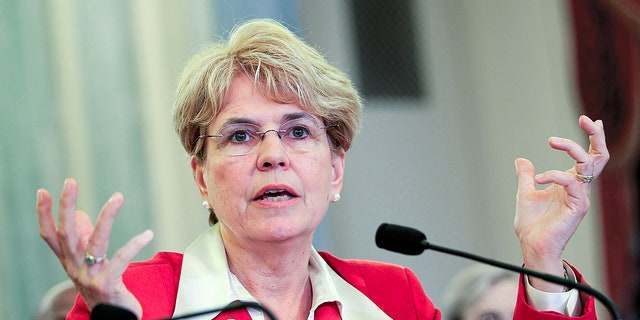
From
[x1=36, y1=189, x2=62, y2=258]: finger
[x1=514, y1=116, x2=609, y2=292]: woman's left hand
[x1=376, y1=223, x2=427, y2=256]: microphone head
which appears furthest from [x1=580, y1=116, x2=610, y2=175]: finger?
[x1=36, y1=189, x2=62, y2=258]: finger

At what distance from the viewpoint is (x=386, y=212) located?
5000mm

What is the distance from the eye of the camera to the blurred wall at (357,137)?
3.79 m

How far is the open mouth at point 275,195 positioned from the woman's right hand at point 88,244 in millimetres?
429

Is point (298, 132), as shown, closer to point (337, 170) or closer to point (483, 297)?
point (337, 170)

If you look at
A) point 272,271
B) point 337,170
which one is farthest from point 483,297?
point 272,271

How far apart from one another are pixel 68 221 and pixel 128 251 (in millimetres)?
120

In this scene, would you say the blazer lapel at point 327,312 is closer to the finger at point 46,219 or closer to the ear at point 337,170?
the ear at point 337,170

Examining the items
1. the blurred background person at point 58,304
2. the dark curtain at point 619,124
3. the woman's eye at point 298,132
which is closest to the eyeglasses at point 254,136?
the woman's eye at point 298,132

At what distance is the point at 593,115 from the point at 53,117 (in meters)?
2.74

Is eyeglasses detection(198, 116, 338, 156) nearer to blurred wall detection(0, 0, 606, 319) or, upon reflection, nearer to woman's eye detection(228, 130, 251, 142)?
woman's eye detection(228, 130, 251, 142)

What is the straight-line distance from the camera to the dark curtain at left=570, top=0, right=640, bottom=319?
184 inches

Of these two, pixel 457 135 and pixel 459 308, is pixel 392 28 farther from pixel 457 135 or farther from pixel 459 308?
pixel 459 308

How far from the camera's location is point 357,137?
4969 mm

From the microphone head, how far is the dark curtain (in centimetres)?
306
